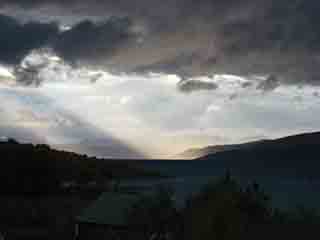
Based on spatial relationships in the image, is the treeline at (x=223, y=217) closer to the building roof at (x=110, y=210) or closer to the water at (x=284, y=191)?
the water at (x=284, y=191)

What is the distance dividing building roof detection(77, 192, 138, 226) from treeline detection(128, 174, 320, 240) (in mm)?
8930

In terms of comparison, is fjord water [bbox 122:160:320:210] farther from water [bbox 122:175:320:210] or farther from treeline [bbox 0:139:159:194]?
treeline [bbox 0:139:159:194]

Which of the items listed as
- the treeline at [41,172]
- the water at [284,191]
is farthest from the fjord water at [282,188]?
the treeline at [41,172]

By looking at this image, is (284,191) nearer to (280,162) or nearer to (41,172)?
(280,162)

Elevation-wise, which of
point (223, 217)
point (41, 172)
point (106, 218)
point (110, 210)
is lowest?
point (106, 218)

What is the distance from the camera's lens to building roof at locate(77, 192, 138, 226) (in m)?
36.0

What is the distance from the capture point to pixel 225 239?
63.2 ft

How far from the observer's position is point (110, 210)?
37.0 meters

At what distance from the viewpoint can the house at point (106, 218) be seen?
35.7 metres

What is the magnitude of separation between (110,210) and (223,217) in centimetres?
1845

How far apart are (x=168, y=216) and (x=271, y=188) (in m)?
6.27

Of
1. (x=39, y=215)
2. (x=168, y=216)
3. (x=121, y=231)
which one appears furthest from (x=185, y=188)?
(x=39, y=215)

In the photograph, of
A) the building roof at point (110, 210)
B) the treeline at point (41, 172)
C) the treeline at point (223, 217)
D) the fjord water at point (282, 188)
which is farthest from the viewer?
the treeline at point (41, 172)

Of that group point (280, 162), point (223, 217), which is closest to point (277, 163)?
point (280, 162)
